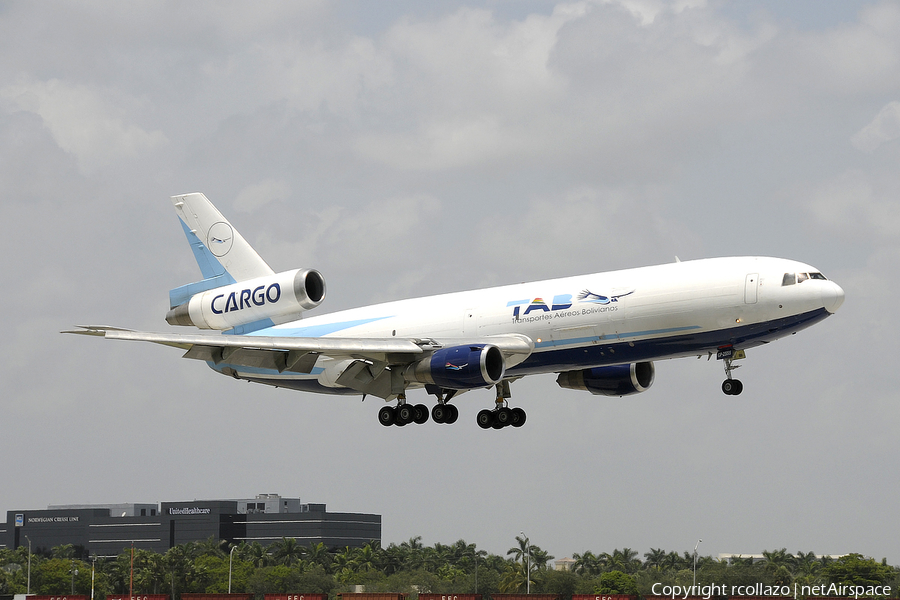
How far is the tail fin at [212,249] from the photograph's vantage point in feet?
213

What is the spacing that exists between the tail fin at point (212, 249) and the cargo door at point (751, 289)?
2802 cm

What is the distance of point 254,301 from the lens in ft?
206

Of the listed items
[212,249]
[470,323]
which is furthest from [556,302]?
[212,249]

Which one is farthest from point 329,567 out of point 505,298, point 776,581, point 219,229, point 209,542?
point 505,298

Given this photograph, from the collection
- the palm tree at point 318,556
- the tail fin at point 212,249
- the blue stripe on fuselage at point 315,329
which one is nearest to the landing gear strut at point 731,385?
the blue stripe on fuselage at point 315,329

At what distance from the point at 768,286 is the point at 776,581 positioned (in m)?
88.3

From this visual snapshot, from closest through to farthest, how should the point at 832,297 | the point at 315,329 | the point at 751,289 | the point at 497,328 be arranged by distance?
1. the point at 832,297
2. the point at 751,289
3. the point at 497,328
4. the point at 315,329

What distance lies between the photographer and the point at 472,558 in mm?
182375

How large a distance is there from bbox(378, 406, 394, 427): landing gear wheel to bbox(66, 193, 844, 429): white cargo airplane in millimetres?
60

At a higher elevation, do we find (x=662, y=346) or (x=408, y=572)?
(x=662, y=346)

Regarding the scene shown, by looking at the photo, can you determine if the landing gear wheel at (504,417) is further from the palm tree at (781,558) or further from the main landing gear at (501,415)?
the palm tree at (781,558)

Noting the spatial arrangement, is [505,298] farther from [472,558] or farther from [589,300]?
[472,558]

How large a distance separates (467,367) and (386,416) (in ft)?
26.7

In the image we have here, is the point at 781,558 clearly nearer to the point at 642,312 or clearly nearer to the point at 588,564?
the point at 588,564
